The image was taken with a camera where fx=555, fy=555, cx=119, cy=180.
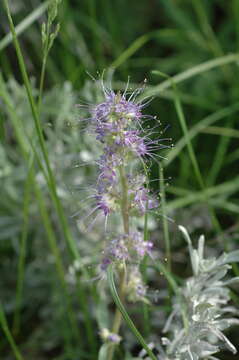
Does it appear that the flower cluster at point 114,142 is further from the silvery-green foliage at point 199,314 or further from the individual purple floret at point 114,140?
the silvery-green foliage at point 199,314

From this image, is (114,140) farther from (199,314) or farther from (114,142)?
(199,314)

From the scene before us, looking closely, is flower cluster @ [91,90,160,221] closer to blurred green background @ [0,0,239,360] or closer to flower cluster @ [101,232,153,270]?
flower cluster @ [101,232,153,270]

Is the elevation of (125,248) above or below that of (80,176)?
below

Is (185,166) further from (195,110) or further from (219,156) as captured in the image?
(195,110)

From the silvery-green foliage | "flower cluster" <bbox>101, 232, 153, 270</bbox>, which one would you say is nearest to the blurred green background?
the silvery-green foliage

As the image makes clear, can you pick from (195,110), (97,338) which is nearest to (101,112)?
(97,338)

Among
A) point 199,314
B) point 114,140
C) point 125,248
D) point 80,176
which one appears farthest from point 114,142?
point 80,176
